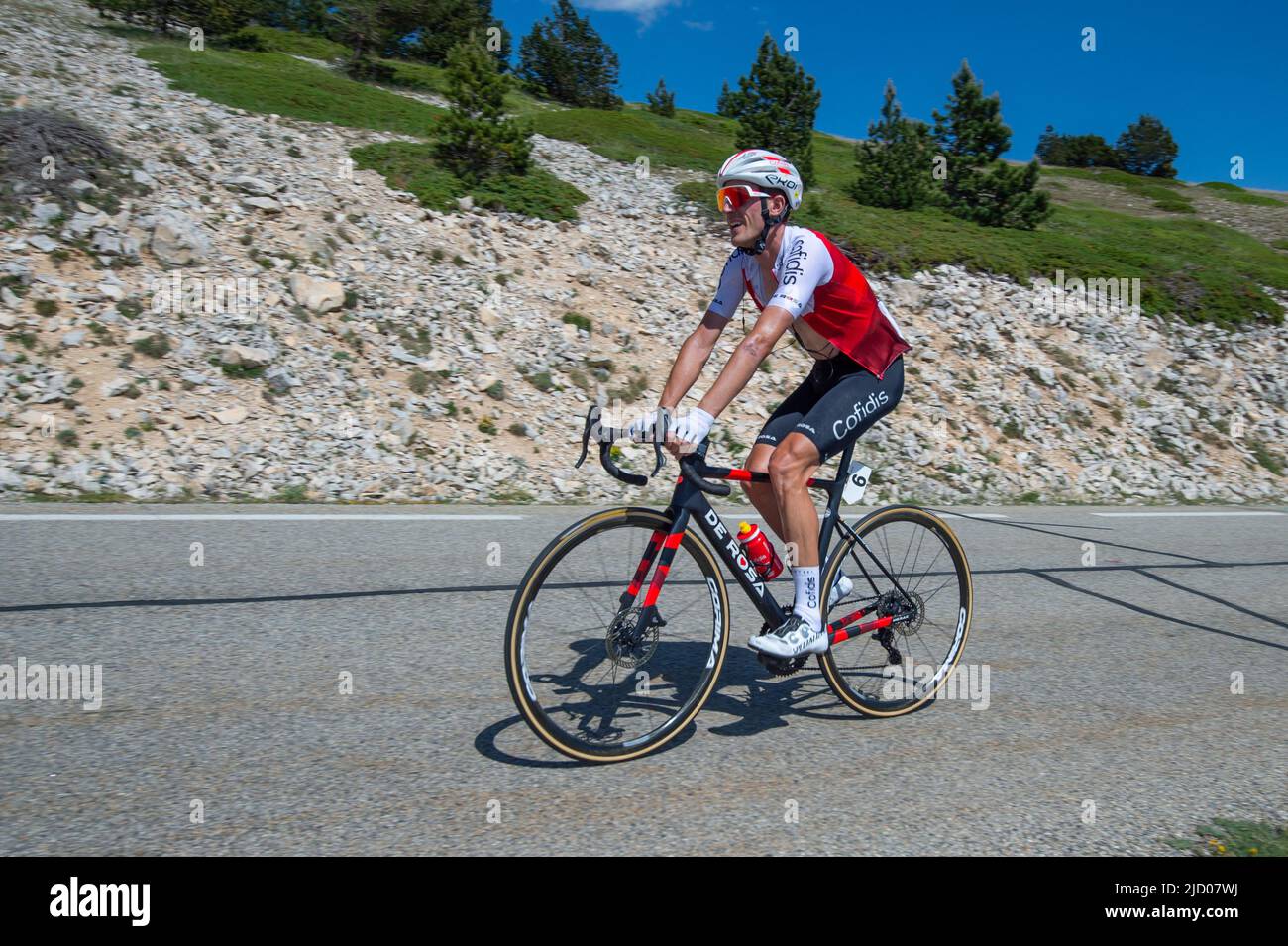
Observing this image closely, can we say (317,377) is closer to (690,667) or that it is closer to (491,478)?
(491,478)

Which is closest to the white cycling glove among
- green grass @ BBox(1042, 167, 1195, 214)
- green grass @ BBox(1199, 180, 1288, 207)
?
green grass @ BBox(1042, 167, 1195, 214)

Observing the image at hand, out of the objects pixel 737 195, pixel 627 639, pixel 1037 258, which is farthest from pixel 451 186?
pixel 627 639

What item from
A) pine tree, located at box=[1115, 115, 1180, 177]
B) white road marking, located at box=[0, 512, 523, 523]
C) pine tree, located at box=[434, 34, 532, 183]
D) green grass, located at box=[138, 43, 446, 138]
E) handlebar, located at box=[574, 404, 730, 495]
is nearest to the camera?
handlebar, located at box=[574, 404, 730, 495]

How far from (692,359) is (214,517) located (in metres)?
5.41

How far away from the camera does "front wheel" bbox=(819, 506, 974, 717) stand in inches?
166

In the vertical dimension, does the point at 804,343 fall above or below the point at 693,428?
above

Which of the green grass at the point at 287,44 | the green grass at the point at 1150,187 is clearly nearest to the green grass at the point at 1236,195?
the green grass at the point at 1150,187

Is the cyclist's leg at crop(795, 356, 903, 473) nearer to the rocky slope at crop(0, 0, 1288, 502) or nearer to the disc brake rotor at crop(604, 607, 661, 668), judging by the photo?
the disc brake rotor at crop(604, 607, 661, 668)

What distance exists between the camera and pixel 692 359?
3838mm

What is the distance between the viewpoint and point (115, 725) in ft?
11.8

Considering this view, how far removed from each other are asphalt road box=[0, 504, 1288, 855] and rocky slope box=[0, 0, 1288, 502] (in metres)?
3.51

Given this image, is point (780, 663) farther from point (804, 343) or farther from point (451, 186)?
point (451, 186)

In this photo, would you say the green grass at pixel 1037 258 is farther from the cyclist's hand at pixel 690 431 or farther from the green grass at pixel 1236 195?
the green grass at pixel 1236 195

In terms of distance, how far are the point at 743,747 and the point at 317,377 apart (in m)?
8.83
